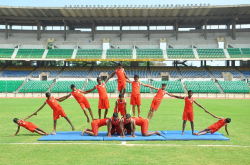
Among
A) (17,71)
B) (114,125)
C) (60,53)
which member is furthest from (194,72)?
(114,125)

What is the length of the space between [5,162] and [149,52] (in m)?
42.5

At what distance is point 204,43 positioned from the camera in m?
50.1

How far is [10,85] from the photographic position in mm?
41812

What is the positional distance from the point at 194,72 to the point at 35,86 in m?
28.7

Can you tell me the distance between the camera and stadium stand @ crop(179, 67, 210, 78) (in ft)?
150

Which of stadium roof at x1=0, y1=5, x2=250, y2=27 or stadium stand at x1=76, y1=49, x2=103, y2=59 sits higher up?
stadium roof at x1=0, y1=5, x2=250, y2=27

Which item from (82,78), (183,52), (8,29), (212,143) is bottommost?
(212,143)

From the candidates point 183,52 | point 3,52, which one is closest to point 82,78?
point 3,52

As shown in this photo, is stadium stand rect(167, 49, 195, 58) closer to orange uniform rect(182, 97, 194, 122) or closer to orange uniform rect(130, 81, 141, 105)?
orange uniform rect(130, 81, 141, 105)

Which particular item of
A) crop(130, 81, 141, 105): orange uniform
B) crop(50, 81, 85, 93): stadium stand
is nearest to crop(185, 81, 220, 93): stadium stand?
crop(50, 81, 85, 93): stadium stand

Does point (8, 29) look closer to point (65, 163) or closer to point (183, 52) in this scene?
point (183, 52)

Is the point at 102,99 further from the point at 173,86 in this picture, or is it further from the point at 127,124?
the point at 173,86

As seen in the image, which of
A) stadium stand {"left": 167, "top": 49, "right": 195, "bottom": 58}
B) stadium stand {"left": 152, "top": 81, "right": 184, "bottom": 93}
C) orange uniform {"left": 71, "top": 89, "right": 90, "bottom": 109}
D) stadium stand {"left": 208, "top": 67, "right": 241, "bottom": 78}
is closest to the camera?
orange uniform {"left": 71, "top": 89, "right": 90, "bottom": 109}

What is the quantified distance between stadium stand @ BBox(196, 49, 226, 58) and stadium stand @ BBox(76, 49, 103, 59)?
18.9 meters
